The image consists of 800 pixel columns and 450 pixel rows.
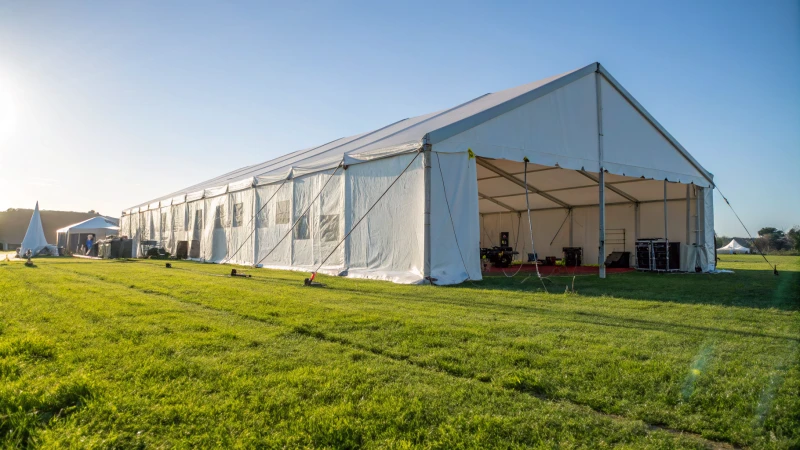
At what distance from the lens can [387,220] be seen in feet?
31.2

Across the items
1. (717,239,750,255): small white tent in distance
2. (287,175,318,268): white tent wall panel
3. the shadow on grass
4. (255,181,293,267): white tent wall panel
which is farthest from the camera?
(717,239,750,255): small white tent in distance

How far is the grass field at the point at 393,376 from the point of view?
214 cm

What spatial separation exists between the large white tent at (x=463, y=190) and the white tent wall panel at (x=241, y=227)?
5 centimetres

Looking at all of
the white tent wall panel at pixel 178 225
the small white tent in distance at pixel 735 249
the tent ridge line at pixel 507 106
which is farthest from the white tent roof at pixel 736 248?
the white tent wall panel at pixel 178 225

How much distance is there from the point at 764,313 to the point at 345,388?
515 centimetres

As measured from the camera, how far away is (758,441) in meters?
2.09

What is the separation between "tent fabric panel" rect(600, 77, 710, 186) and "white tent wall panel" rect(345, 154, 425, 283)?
5.23 meters

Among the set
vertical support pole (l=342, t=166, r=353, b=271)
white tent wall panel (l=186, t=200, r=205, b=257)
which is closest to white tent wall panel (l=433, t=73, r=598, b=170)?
vertical support pole (l=342, t=166, r=353, b=271)

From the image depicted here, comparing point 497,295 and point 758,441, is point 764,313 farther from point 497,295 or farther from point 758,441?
point 758,441

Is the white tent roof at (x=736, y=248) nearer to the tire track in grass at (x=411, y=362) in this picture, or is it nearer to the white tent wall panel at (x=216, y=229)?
the white tent wall panel at (x=216, y=229)

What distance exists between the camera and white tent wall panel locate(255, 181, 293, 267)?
12562 mm

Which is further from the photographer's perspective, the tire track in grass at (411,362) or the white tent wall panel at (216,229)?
the white tent wall panel at (216,229)

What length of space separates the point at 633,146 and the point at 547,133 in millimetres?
3217

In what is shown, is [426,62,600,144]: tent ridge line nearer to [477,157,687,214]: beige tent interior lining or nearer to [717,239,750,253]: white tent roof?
[477,157,687,214]: beige tent interior lining
